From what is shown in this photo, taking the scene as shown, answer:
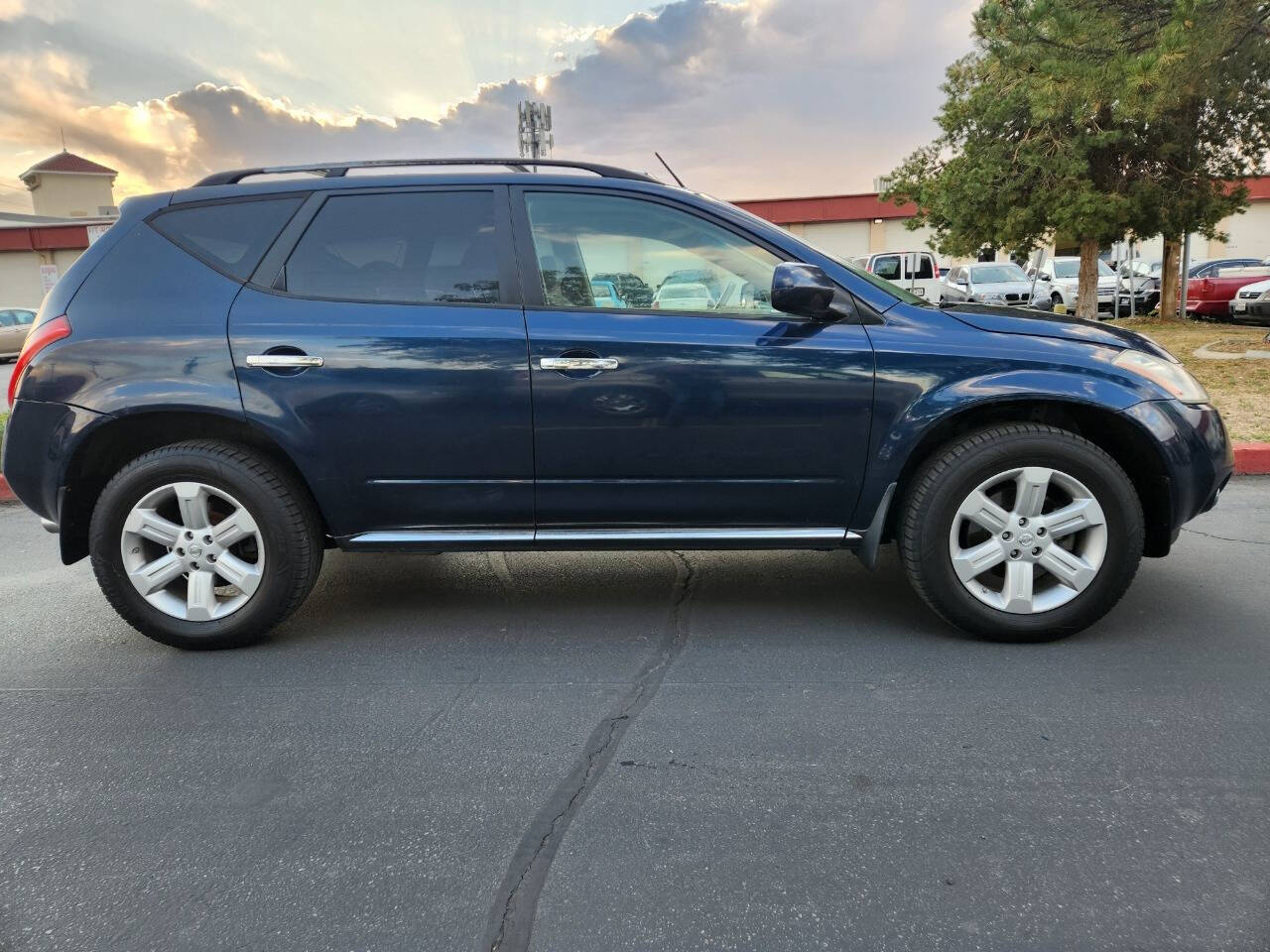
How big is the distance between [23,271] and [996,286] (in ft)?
128

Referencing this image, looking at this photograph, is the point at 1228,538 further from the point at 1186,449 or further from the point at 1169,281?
the point at 1169,281

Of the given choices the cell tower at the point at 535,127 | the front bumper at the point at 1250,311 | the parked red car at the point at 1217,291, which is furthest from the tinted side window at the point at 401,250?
the parked red car at the point at 1217,291

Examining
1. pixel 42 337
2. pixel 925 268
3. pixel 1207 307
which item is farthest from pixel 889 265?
pixel 42 337

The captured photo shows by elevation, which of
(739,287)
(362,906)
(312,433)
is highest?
(739,287)

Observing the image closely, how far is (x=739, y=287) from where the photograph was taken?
11.2 ft

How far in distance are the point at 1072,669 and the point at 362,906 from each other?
249cm

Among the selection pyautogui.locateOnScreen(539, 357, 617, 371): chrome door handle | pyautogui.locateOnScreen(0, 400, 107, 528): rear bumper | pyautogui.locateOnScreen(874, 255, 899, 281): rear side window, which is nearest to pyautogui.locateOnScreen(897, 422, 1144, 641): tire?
pyautogui.locateOnScreen(539, 357, 617, 371): chrome door handle

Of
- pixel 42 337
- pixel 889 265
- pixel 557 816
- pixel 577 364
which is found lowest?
pixel 557 816

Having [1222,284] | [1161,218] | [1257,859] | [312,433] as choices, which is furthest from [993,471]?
[1222,284]

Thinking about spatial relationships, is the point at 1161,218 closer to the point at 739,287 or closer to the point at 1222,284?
the point at 1222,284

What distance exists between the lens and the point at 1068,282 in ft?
72.9

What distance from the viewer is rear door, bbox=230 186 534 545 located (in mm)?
3277

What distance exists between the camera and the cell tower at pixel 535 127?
611 inches

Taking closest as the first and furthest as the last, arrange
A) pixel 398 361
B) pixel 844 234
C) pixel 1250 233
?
pixel 398 361 → pixel 1250 233 → pixel 844 234
